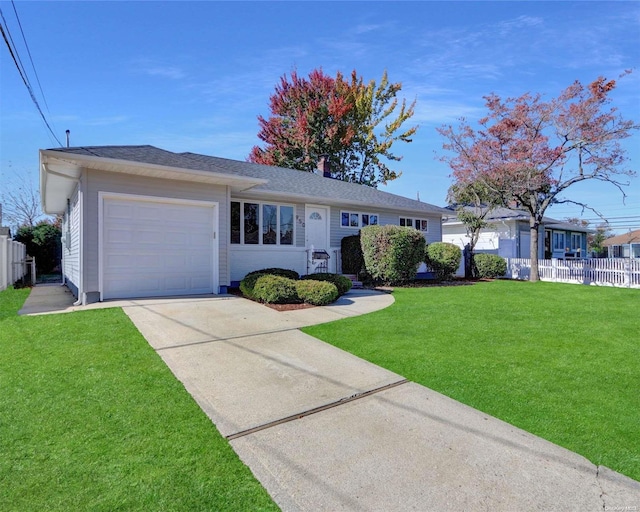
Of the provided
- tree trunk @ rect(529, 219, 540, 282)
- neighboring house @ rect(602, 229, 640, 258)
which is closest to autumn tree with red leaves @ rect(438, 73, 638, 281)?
tree trunk @ rect(529, 219, 540, 282)

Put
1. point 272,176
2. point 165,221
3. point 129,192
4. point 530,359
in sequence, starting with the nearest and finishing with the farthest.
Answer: point 530,359 < point 129,192 < point 165,221 < point 272,176

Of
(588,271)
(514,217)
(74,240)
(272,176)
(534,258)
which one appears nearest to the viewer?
(74,240)

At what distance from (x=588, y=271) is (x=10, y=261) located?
70.8 feet

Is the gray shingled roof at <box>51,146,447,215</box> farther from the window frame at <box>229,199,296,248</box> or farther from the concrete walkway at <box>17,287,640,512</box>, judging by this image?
the concrete walkway at <box>17,287,640,512</box>

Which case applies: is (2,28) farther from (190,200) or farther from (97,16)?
(190,200)

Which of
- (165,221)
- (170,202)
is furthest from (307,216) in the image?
(165,221)

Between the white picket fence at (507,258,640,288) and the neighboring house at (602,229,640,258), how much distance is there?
31.1 m

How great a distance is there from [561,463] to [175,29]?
11.4 metres

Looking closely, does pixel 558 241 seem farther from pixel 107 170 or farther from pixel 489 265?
pixel 107 170

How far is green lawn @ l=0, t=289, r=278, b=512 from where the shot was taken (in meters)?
2.01

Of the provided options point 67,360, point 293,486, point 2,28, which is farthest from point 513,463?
point 2,28

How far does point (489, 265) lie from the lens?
1593cm

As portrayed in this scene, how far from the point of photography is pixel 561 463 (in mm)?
2449

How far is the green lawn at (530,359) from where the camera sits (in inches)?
115
